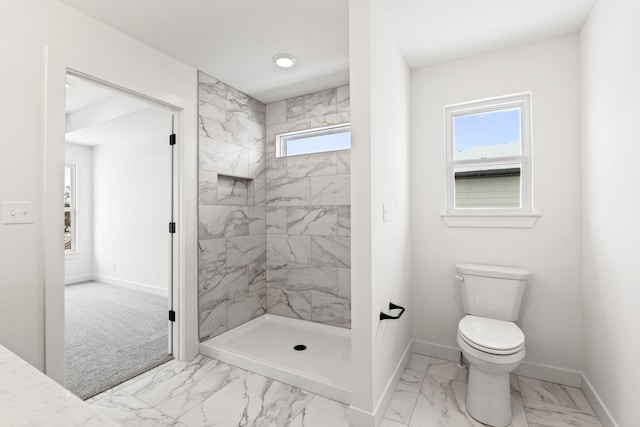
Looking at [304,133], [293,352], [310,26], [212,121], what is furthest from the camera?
[304,133]

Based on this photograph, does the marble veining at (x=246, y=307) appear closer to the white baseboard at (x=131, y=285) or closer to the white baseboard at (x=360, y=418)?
the white baseboard at (x=360, y=418)

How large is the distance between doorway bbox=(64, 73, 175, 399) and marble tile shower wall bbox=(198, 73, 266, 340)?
291 mm

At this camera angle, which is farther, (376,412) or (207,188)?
(207,188)

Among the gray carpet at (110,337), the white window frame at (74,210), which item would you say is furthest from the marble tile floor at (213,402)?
the white window frame at (74,210)

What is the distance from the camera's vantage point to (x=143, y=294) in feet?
15.1

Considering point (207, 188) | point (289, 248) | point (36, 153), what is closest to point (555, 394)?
point (289, 248)

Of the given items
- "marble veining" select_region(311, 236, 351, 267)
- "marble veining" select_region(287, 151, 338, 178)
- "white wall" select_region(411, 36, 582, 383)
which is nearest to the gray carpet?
"marble veining" select_region(311, 236, 351, 267)

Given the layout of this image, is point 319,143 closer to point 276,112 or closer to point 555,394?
point 276,112

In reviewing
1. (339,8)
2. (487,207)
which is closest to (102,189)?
(339,8)

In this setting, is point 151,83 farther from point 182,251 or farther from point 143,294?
point 143,294

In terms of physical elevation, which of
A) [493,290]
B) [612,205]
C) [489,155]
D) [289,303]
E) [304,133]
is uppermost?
[304,133]

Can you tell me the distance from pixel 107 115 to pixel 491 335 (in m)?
4.51

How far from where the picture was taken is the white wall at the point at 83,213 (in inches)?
209

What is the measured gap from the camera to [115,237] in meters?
5.18
